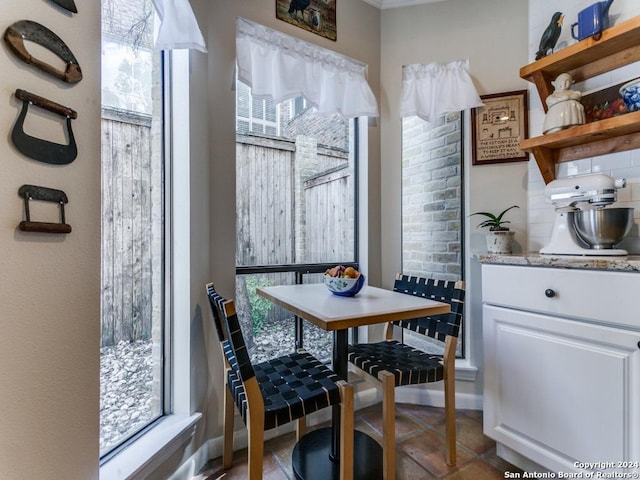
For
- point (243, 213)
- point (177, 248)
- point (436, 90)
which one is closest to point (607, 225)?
point (436, 90)

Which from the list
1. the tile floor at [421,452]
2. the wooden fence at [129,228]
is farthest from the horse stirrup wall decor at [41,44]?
the tile floor at [421,452]

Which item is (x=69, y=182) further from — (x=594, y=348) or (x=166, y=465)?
(x=594, y=348)

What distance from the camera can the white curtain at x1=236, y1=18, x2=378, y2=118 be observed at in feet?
5.54

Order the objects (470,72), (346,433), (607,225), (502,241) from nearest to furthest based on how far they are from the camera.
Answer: (346,433), (607,225), (502,241), (470,72)

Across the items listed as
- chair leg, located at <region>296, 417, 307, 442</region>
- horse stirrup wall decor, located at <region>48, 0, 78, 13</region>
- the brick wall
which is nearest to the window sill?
chair leg, located at <region>296, 417, 307, 442</region>

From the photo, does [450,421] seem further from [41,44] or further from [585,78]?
[41,44]

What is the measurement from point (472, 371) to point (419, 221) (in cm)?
104

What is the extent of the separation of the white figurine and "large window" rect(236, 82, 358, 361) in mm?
1133

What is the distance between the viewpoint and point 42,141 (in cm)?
71

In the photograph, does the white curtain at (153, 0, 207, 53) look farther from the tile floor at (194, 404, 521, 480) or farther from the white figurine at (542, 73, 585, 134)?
the tile floor at (194, 404, 521, 480)

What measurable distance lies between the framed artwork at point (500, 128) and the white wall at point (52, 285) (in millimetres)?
2012

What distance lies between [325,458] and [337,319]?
861 millimetres

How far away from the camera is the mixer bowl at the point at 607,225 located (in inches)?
51.6

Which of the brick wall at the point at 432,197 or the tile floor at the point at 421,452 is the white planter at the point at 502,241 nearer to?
the brick wall at the point at 432,197
